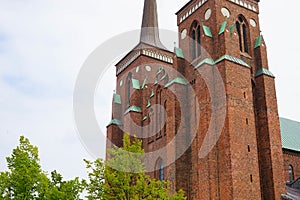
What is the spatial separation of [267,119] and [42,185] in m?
15.4

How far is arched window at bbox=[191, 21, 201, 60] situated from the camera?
28406mm

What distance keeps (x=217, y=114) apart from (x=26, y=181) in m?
12.3

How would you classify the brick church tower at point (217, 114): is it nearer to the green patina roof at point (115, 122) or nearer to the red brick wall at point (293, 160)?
the green patina roof at point (115, 122)

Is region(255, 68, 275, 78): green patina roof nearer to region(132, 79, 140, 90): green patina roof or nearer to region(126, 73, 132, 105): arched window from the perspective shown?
region(132, 79, 140, 90): green patina roof

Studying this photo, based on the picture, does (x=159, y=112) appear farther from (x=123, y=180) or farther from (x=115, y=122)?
(x=123, y=180)

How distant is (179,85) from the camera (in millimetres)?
27391

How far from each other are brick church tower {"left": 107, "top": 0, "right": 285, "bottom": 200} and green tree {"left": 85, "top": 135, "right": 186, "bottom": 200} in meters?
5.90

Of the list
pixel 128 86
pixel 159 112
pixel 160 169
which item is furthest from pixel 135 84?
pixel 160 169

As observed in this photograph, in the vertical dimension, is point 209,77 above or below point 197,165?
above

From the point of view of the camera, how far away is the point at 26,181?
54.3ft

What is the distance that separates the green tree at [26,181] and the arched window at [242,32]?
16355 mm

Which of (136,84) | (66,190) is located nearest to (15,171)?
(66,190)

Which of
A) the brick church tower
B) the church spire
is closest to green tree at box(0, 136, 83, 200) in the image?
the brick church tower

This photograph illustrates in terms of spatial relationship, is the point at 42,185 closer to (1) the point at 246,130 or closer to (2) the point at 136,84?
(1) the point at 246,130
